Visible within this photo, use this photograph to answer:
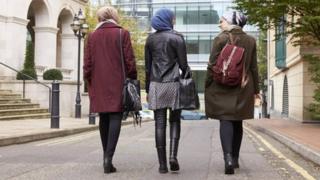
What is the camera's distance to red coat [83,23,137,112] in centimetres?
735

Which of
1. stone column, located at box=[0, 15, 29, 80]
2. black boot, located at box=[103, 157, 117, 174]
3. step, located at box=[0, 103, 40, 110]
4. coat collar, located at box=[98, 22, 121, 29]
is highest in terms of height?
stone column, located at box=[0, 15, 29, 80]

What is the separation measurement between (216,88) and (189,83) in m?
0.39

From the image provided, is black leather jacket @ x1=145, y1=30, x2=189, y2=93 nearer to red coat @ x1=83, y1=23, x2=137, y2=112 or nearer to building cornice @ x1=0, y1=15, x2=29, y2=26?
red coat @ x1=83, y1=23, x2=137, y2=112

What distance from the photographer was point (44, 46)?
1260 inches

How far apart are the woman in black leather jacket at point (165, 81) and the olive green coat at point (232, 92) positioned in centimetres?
43

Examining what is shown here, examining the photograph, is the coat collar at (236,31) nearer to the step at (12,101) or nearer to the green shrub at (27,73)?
the step at (12,101)

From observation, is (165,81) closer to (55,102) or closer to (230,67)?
(230,67)

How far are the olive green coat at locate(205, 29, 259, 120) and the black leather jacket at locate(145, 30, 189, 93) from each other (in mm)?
415

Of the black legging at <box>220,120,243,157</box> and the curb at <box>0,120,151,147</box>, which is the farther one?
the curb at <box>0,120,151,147</box>

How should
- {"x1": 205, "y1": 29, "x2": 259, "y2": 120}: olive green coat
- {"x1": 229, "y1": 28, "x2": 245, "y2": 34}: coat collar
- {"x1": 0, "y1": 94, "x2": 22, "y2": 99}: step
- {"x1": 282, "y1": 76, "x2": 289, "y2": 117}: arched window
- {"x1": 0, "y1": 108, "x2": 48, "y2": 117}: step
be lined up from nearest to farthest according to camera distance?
{"x1": 205, "y1": 29, "x2": 259, "y2": 120}: olive green coat, {"x1": 229, "y1": 28, "x2": 245, "y2": 34}: coat collar, {"x1": 0, "y1": 108, "x2": 48, "y2": 117}: step, {"x1": 0, "y1": 94, "x2": 22, "y2": 99}: step, {"x1": 282, "y1": 76, "x2": 289, "y2": 117}: arched window

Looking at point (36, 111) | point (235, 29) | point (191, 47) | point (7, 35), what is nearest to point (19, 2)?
point (7, 35)

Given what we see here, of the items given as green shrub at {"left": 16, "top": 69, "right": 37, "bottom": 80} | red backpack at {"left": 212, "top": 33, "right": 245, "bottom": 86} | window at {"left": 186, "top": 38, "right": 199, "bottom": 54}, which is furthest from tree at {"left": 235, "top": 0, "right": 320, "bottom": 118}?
window at {"left": 186, "top": 38, "right": 199, "bottom": 54}

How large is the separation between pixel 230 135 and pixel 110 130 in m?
1.46

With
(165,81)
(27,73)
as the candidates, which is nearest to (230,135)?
(165,81)
